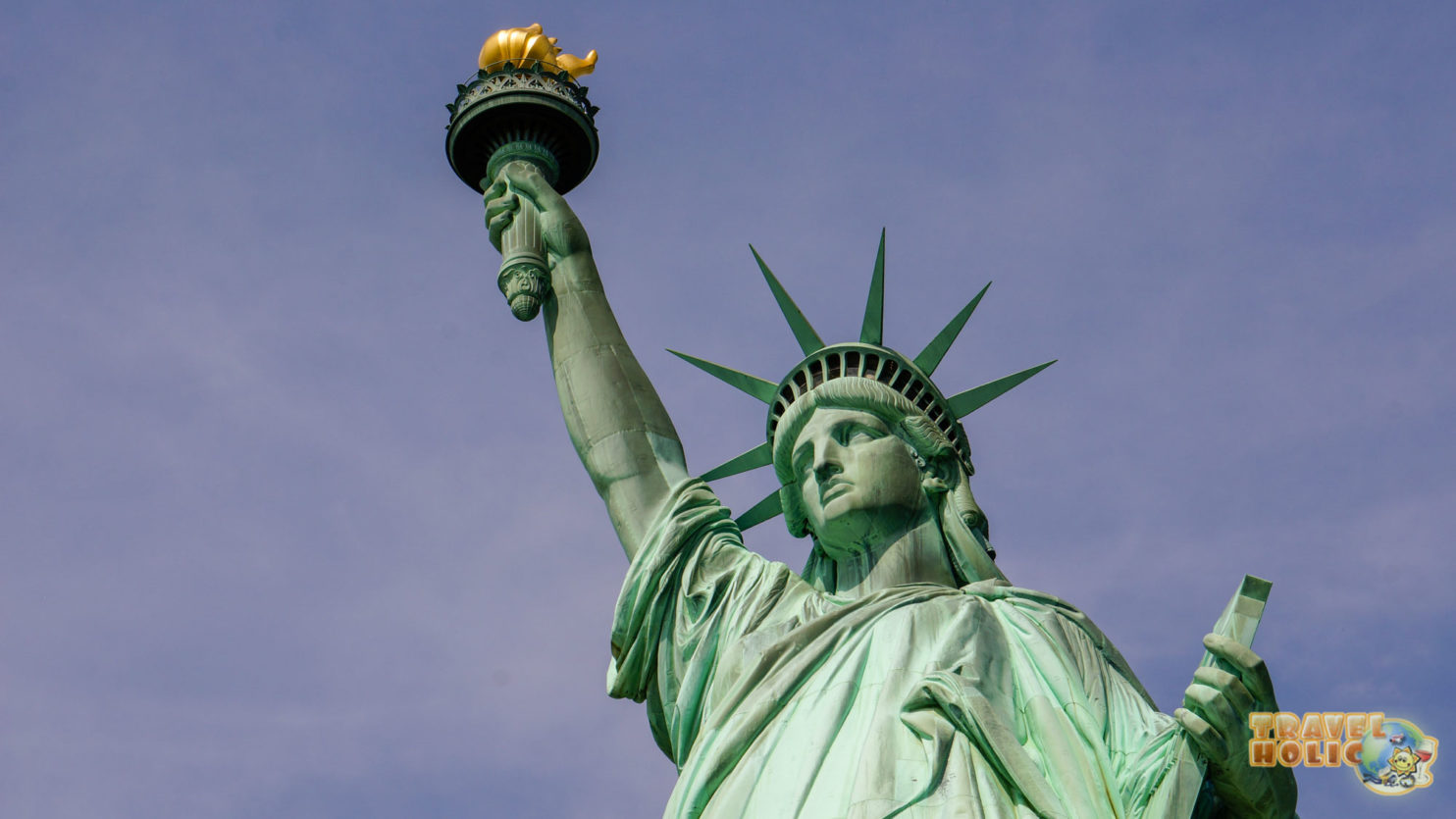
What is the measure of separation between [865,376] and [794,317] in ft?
2.51

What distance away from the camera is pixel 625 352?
1375 cm

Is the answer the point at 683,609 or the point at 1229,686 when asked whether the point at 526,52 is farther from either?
the point at 1229,686

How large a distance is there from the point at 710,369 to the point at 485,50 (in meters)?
2.40

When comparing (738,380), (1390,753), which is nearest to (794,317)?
(738,380)

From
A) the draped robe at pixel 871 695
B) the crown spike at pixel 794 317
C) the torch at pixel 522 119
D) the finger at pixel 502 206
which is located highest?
the torch at pixel 522 119

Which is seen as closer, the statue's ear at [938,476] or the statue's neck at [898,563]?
the statue's neck at [898,563]

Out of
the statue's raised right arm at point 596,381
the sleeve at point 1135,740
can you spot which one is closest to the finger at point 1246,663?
the sleeve at point 1135,740

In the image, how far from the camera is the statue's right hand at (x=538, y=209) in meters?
14.0

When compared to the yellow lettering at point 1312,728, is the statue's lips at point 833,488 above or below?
above

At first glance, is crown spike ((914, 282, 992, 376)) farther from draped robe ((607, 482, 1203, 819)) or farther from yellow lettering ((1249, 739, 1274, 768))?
yellow lettering ((1249, 739, 1274, 768))

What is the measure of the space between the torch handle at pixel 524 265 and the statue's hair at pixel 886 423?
164 cm

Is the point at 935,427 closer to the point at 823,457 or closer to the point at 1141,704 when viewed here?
the point at 823,457

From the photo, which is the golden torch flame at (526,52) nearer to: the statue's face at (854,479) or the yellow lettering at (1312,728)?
the statue's face at (854,479)

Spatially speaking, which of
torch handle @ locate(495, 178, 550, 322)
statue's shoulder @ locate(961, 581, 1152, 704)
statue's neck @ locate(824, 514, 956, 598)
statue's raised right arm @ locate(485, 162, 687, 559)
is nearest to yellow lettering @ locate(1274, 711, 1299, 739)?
statue's shoulder @ locate(961, 581, 1152, 704)
